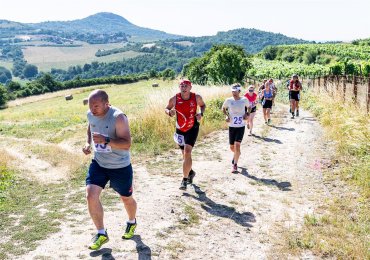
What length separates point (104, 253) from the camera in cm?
468

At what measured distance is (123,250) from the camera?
15.7ft

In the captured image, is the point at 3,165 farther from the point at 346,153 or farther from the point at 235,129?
the point at 346,153

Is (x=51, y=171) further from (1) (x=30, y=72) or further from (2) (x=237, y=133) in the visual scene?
(1) (x=30, y=72)

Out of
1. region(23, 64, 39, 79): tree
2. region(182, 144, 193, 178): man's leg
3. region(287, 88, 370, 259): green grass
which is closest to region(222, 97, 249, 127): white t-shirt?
region(182, 144, 193, 178): man's leg

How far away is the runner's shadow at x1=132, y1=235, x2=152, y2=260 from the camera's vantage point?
15.2 ft

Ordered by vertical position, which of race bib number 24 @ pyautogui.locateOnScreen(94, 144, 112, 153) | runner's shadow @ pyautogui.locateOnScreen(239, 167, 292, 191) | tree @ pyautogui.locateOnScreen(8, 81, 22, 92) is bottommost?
tree @ pyautogui.locateOnScreen(8, 81, 22, 92)

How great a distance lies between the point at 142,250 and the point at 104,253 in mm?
462

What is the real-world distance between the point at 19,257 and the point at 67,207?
1.89 m

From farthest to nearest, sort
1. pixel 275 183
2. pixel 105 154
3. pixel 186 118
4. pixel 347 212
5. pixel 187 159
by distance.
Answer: pixel 275 183 < pixel 187 159 < pixel 186 118 < pixel 347 212 < pixel 105 154

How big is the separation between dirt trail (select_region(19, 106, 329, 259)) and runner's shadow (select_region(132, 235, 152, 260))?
0.04ft

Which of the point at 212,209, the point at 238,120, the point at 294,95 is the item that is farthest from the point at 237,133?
the point at 294,95

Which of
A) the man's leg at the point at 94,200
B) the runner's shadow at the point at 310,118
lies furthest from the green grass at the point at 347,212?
the runner's shadow at the point at 310,118

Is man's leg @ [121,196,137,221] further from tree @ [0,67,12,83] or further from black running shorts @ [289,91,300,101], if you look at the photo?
tree @ [0,67,12,83]

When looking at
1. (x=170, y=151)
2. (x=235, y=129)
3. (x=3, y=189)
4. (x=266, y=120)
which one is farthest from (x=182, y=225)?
(x=266, y=120)
